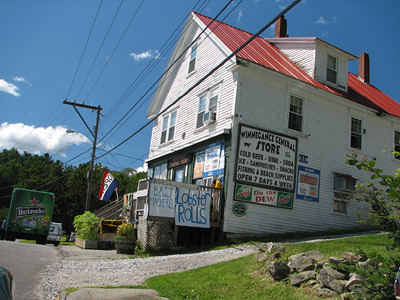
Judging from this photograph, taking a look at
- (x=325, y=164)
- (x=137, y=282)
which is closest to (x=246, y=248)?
(x=137, y=282)

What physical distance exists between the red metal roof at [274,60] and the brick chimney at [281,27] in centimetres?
187

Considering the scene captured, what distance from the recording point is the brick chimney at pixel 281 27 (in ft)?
73.4

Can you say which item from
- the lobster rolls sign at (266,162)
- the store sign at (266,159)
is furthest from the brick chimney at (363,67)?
the lobster rolls sign at (266,162)

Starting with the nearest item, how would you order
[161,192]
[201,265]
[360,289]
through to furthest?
[360,289] → [201,265] → [161,192]

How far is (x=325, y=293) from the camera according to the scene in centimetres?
621

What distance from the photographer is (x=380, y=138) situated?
61.7 ft

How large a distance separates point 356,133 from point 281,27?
8.14 metres

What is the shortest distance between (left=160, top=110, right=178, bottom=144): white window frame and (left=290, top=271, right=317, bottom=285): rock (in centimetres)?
1354

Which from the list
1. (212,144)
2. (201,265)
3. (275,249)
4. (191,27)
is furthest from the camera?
(191,27)

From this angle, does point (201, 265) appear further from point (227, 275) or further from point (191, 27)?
point (191, 27)

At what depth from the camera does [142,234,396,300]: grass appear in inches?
267

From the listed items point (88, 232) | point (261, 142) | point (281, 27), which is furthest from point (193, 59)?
point (88, 232)

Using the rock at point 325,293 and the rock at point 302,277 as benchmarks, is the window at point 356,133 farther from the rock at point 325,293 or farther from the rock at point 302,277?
the rock at point 325,293

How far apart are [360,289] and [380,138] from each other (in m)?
14.9
